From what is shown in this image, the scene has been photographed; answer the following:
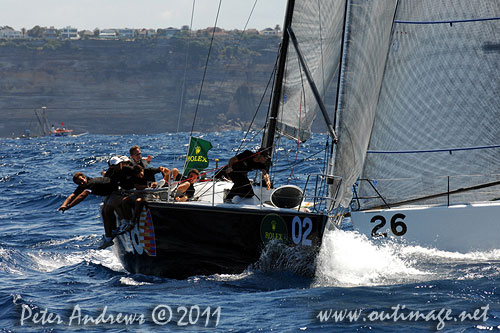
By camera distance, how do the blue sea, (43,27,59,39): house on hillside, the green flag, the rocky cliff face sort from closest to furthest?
the blue sea → the green flag → the rocky cliff face → (43,27,59,39): house on hillside

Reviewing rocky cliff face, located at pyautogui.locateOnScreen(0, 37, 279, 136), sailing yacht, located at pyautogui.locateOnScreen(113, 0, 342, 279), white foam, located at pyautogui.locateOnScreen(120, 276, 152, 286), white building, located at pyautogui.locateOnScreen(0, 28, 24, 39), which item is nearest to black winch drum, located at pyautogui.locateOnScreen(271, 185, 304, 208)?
sailing yacht, located at pyautogui.locateOnScreen(113, 0, 342, 279)

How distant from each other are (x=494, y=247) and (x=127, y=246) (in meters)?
4.27

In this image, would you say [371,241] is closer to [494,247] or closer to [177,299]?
[494,247]

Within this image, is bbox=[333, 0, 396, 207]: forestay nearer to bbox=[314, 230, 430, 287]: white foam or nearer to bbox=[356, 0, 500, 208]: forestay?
bbox=[314, 230, 430, 287]: white foam

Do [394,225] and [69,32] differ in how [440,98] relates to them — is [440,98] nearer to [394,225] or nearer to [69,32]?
[394,225]

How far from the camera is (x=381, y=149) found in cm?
904

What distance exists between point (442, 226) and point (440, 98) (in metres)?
1.58

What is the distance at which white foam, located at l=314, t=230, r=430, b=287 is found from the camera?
276 inches

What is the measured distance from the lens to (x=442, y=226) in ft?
28.5

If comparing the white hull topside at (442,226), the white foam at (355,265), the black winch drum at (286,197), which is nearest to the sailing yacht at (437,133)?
the white hull topside at (442,226)

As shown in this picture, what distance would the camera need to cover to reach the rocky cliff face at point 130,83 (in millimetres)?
106250

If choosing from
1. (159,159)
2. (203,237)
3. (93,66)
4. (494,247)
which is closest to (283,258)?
(203,237)

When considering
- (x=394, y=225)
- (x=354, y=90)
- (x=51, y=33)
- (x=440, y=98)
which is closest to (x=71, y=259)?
(x=394, y=225)

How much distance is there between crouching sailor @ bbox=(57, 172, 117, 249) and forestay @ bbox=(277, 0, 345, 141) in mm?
2569
